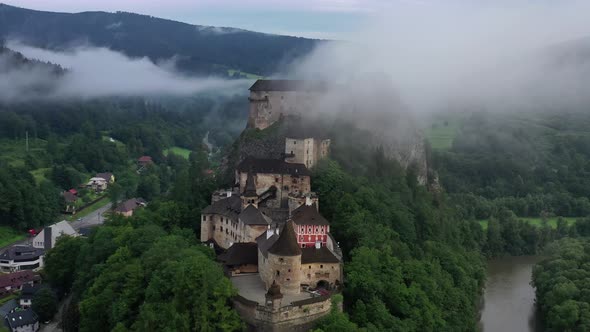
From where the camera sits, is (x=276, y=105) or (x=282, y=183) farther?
(x=276, y=105)

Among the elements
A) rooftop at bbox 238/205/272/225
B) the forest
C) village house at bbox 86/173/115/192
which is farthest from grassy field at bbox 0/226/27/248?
rooftop at bbox 238/205/272/225

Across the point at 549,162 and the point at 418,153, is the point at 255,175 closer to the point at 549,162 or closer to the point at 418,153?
the point at 418,153

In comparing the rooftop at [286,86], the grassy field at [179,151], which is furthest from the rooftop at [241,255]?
the grassy field at [179,151]

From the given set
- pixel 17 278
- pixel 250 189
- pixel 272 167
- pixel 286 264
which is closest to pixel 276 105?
pixel 272 167

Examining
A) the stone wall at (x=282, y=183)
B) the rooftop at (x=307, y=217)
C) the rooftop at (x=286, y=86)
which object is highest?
the rooftop at (x=286, y=86)

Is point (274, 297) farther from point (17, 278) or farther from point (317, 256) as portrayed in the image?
point (17, 278)

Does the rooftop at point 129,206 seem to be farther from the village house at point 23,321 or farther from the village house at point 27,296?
the village house at point 23,321
